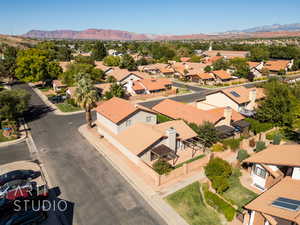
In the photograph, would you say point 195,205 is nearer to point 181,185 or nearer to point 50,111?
point 181,185

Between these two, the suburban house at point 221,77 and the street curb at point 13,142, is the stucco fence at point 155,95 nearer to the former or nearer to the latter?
the suburban house at point 221,77

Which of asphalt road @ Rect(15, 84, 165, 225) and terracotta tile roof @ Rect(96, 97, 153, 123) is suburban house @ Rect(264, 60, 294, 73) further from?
asphalt road @ Rect(15, 84, 165, 225)

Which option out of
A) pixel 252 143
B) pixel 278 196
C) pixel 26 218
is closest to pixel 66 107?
pixel 26 218

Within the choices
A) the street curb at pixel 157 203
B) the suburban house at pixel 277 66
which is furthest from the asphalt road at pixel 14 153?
the suburban house at pixel 277 66

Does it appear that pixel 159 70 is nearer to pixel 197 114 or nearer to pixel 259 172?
pixel 197 114

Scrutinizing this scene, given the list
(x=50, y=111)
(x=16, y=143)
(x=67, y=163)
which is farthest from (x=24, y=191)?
(x=50, y=111)

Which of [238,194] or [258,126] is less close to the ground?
[258,126]
